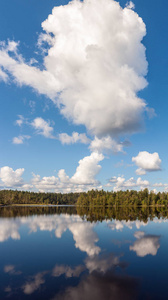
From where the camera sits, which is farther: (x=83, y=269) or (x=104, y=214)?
(x=104, y=214)

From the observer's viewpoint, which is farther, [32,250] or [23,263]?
[32,250]

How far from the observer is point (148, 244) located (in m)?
44.9

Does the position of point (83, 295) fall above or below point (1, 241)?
above

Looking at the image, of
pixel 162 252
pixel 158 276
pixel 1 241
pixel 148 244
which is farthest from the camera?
pixel 1 241

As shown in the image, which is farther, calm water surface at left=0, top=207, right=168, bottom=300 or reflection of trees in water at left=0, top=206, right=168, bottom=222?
reflection of trees in water at left=0, top=206, right=168, bottom=222

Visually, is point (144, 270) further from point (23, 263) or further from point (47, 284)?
point (23, 263)

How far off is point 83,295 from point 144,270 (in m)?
12.7

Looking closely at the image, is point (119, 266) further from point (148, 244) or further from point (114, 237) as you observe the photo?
point (114, 237)

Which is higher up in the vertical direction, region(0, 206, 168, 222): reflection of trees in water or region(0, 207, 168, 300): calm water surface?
region(0, 207, 168, 300): calm water surface

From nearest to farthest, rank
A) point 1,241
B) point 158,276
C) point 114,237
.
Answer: point 158,276 → point 1,241 → point 114,237

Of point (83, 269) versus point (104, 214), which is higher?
point (83, 269)

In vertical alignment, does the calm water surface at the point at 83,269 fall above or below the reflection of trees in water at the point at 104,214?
above

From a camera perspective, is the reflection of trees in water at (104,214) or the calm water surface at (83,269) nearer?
the calm water surface at (83,269)

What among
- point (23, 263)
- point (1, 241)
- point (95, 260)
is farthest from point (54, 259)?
point (1, 241)
